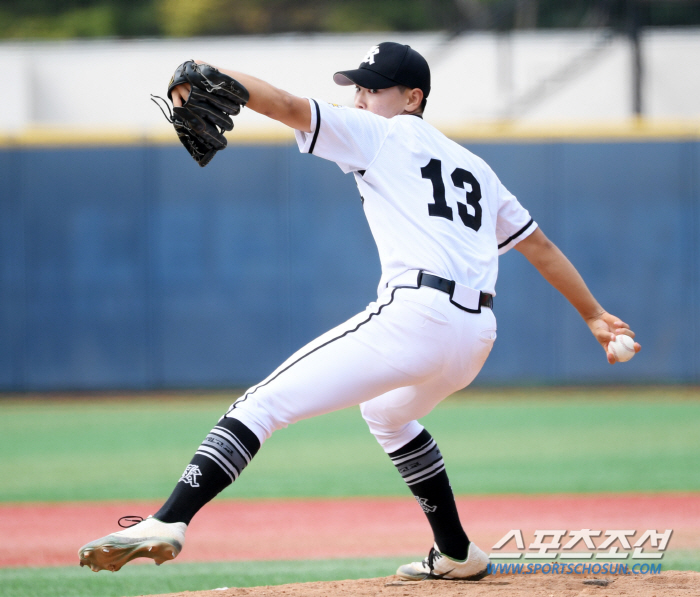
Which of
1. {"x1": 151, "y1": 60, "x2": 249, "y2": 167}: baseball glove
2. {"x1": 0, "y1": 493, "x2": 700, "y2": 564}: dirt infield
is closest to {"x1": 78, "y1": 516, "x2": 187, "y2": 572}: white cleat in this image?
{"x1": 151, "y1": 60, "x2": 249, "y2": 167}: baseball glove

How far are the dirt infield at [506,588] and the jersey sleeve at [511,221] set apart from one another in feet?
3.52

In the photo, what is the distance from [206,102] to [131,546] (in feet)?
3.72

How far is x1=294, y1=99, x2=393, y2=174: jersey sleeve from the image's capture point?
2430mm

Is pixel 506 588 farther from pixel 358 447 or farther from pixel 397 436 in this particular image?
pixel 358 447

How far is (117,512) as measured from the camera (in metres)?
4.77

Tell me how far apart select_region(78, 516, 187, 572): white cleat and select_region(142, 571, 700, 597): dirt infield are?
0.62 m

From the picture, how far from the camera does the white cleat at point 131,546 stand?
2.16m

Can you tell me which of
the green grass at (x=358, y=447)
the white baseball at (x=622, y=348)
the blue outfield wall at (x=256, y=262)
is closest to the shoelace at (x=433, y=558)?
the white baseball at (x=622, y=348)

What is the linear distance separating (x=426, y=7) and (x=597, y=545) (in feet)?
56.5

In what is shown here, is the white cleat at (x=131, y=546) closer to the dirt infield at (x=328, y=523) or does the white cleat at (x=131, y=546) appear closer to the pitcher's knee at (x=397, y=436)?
the pitcher's knee at (x=397, y=436)

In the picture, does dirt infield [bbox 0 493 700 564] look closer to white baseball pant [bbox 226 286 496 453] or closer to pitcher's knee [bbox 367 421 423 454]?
pitcher's knee [bbox 367 421 423 454]

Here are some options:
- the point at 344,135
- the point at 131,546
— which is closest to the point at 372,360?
the point at 344,135

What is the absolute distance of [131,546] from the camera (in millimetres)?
2166

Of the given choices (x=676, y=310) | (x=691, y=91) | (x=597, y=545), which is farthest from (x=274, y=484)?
(x=691, y=91)
